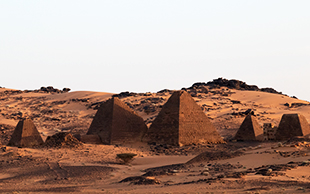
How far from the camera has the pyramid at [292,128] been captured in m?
26.7

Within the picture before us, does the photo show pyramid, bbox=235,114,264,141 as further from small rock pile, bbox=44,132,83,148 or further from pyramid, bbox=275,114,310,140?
small rock pile, bbox=44,132,83,148

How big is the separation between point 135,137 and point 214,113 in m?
14.2

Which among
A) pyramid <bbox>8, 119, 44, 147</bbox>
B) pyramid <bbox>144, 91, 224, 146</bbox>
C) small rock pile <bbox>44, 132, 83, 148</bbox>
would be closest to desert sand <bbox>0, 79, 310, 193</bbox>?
small rock pile <bbox>44, 132, 83, 148</bbox>

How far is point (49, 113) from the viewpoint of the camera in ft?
142

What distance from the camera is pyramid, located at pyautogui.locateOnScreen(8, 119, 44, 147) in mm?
23297

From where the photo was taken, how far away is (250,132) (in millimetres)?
27047

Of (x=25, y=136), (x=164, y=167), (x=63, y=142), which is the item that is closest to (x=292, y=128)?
(x=164, y=167)

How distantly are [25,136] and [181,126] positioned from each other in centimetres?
789

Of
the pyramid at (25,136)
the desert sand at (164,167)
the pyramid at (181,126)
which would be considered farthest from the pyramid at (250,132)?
the pyramid at (25,136)

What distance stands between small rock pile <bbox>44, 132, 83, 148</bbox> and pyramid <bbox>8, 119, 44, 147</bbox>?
1532 mm

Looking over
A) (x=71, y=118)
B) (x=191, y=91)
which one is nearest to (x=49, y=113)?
(x=71, y=118)

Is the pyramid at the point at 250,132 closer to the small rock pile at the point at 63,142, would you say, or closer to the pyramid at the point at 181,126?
the pyramid at the point at 181,126

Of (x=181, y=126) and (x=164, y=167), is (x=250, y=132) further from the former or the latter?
(x=164, y=167)

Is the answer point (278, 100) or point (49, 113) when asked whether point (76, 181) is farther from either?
point (278, 100)
